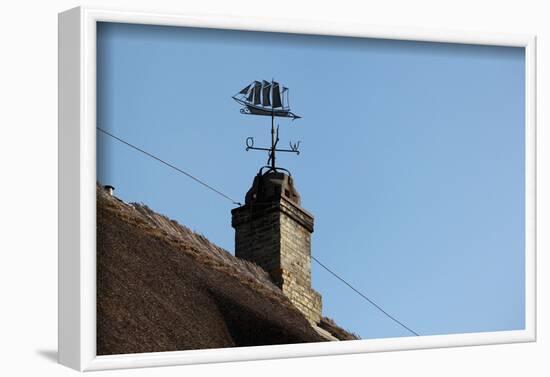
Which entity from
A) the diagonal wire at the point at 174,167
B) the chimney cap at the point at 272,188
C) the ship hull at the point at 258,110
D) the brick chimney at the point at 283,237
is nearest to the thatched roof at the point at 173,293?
the brick chimney at the point at 283,237

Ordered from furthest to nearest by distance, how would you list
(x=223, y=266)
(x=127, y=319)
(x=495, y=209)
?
1. (x=495, y=209)
2. (x=223, y=266)
3. (x=127, y=319)

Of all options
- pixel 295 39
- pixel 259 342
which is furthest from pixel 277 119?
pixel 259 342

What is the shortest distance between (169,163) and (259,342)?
1.86 meters

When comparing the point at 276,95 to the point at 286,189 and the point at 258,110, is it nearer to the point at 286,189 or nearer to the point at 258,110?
the point at 258,110

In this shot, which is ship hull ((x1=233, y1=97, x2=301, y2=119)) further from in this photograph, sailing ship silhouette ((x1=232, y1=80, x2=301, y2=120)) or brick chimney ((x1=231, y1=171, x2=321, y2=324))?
brick chimney ((x1=231, y1=171, x2=321, y2=324))

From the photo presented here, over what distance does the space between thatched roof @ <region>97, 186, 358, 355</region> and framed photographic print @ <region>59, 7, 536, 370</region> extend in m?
0.02

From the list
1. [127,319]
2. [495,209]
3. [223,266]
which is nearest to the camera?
[127,319]

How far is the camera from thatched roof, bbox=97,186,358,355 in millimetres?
14438

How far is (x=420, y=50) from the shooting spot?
16391 mm

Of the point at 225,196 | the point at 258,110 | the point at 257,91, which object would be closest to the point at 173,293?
the point at 225,196

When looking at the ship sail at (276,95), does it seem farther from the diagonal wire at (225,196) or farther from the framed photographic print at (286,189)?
the diagonal wire at (225,196)

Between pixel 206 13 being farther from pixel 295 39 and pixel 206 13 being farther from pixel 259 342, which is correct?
pixel 259 342

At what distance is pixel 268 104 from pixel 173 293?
1993 mm

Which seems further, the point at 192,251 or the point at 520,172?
the point at 520,172
